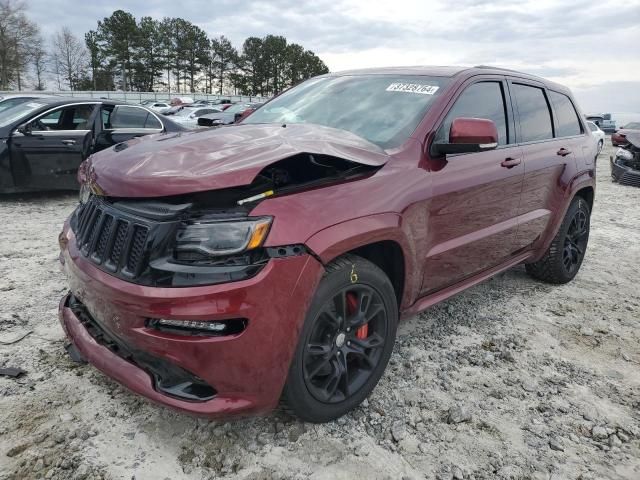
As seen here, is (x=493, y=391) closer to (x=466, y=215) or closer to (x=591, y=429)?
(x=591, y=429)

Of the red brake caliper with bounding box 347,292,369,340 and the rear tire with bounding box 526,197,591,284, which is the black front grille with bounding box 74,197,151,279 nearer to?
the red brake caliper with bounding box 347,292,369,340

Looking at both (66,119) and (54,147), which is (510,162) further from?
(66,119)

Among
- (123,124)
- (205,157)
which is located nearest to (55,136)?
(123,124)

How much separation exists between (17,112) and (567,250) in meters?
7.07

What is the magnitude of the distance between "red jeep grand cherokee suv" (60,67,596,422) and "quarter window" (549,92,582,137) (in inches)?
50.1

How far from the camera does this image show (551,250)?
4.24 m

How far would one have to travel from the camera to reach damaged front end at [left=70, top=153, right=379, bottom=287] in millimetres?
1855

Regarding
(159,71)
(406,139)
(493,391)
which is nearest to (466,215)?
(406,139)

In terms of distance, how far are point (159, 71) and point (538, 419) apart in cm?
7255

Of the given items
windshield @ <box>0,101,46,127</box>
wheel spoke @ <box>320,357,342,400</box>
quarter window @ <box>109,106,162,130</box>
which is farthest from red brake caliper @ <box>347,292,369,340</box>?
quarter window @ <box>109,106,162,130</box>

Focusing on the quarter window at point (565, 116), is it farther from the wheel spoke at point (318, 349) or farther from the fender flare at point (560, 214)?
the wheel spoke at point (318, 349)

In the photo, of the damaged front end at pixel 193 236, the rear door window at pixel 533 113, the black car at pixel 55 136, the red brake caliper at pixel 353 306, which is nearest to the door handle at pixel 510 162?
the rear door window at pixel 533 113

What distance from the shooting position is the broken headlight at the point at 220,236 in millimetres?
1867

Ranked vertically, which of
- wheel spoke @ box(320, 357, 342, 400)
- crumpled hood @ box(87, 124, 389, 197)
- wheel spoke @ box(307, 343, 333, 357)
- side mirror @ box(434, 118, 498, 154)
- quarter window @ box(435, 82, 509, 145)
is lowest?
wheel spoke @ box(320, 357, 342, 400)
